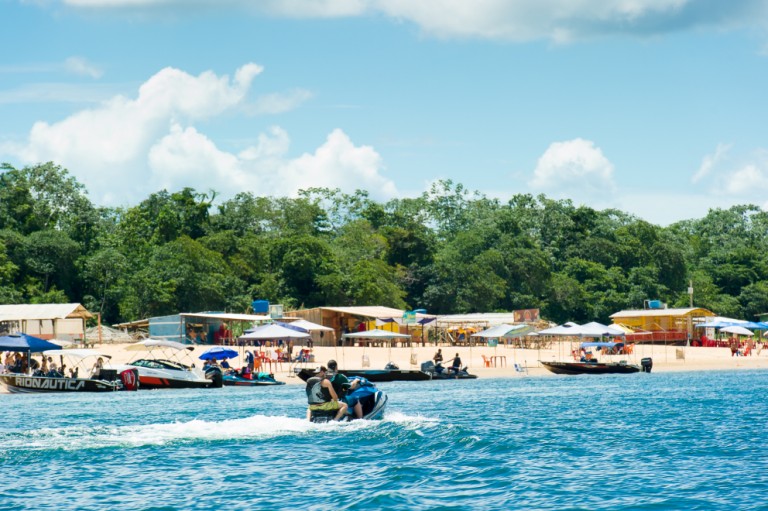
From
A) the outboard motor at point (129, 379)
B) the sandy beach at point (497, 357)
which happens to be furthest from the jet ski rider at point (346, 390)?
the sandy beach at point (497, 357)

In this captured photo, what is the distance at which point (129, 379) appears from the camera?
45.8 metres

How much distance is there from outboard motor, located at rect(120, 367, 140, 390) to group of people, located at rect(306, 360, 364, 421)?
19.4 m

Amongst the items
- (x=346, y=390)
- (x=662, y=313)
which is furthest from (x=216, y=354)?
(x=662, y=313)

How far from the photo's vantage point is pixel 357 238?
328 feet

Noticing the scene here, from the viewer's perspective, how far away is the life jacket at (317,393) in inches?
1103

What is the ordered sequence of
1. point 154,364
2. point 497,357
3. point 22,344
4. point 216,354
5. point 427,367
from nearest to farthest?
point 22,344
point 154,364
point 216,354
point 427,367
point 497,357

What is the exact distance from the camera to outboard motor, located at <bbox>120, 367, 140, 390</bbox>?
4566 centimetres

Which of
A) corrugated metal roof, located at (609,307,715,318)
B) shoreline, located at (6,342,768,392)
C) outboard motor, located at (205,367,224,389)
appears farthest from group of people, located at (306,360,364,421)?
corrugated metal roof, located at (609,307,715,318)

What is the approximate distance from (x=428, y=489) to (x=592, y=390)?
28.5 metres

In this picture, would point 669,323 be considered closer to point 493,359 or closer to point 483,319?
point 483,319

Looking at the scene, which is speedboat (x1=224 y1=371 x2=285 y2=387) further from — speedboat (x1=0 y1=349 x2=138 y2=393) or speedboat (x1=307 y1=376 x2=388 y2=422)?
speedboat (x1=307 y1=376 x2=388 y2=422)

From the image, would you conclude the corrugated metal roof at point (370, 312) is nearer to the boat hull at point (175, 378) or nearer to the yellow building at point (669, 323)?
the yellow building at point (669, 323)

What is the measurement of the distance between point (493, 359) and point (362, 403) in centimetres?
3989

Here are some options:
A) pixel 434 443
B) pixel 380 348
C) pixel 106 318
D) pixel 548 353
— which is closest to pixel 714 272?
pixel 548 353
